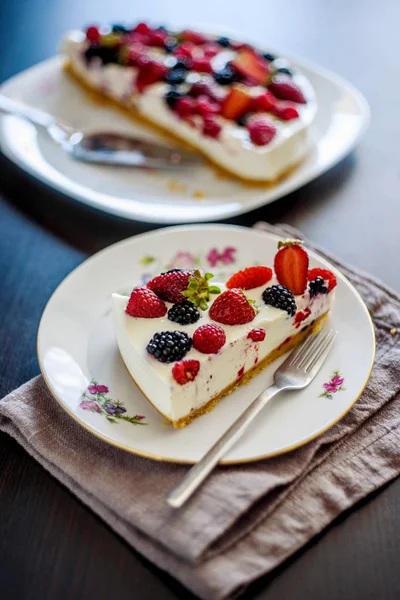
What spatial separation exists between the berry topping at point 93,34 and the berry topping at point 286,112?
87 centimetres

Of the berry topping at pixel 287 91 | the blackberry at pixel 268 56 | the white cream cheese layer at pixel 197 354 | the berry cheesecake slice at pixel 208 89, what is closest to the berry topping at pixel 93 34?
the berry cheesecake slice at pixel 208 89

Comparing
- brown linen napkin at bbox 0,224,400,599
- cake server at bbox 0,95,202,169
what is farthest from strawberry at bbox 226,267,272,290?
cake server at bbox 0,95,202,169

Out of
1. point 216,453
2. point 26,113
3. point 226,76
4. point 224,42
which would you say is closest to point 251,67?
point 226,76

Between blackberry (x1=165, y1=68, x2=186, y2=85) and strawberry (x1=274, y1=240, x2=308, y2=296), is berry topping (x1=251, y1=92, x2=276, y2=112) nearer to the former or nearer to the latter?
blackberry (x1=165, y1=68, x2=186, y2=85)

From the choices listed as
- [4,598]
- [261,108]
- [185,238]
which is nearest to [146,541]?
[4,598]

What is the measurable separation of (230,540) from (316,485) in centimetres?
23

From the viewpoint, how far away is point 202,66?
9.05 feet

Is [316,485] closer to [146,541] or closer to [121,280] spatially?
[146,541]

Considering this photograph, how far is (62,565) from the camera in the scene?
4.61 feet

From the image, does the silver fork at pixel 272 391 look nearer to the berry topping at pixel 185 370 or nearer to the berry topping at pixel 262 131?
the berry topping at pixel 185 370

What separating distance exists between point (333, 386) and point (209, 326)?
1.03ft

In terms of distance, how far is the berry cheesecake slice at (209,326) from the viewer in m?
1.60

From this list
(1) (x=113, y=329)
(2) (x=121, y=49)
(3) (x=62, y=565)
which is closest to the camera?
(3) (x=62, y=565)

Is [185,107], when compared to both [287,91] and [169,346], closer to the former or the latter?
[287,91]
